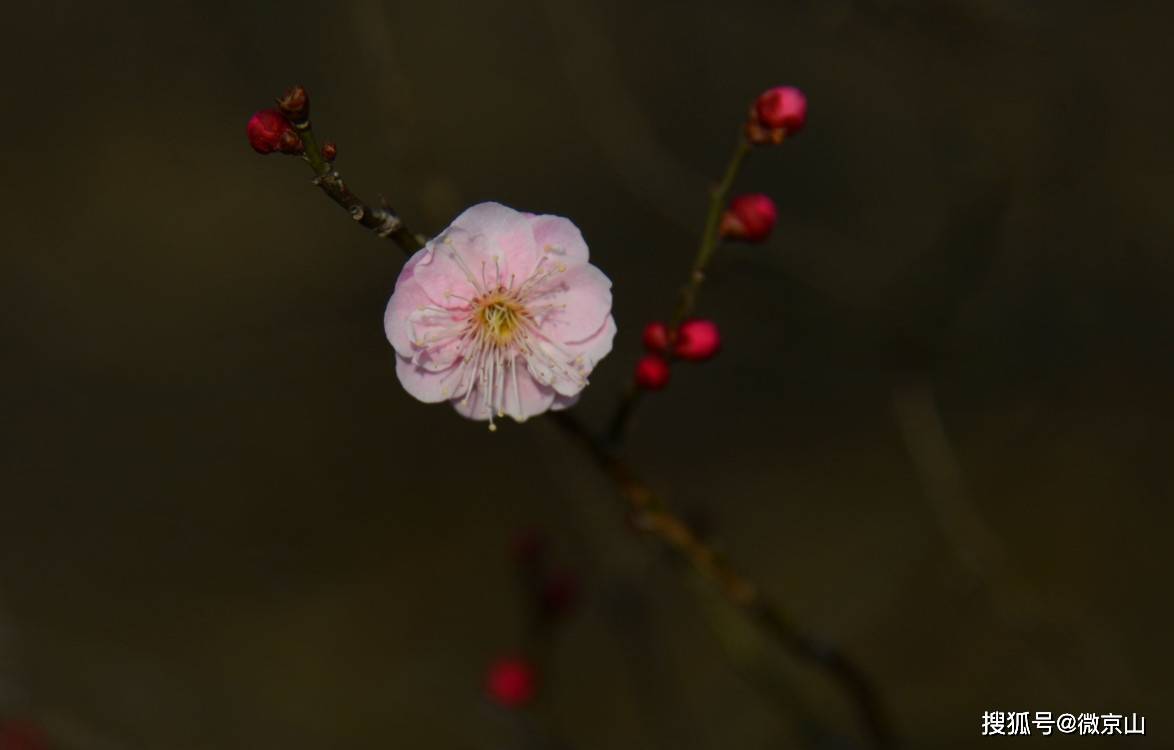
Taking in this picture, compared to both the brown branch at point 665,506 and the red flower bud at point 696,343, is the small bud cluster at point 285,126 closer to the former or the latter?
the brown branch at point 665,506

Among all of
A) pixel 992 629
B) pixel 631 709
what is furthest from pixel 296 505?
pixel 992 629

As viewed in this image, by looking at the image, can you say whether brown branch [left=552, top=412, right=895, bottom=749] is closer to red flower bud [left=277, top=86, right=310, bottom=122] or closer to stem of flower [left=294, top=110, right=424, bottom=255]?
stem of flower [left=294, top=110, right=424, bottom=255]

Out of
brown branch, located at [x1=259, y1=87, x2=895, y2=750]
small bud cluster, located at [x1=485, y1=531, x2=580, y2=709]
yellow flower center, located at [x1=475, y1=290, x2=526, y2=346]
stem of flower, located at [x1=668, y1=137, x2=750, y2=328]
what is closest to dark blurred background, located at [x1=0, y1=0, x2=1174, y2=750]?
small bud cluster, located at [x1=485, y1=531, x2=580, y2=709]

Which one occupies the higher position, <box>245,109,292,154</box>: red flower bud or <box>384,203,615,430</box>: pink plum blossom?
<box>384,203,615,430</box>: pink plum blossom

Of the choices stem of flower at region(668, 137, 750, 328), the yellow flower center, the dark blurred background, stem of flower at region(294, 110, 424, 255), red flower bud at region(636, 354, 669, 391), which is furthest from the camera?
the dark blurred background

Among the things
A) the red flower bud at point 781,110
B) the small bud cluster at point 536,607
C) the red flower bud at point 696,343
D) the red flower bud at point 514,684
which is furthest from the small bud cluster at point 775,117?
the red flower bud at point 514,684

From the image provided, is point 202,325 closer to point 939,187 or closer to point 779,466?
point 779,466
